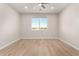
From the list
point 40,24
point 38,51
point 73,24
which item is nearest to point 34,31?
point 40,24

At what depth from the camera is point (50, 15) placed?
7.95 metres

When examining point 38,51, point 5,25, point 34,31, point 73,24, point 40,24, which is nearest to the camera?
point 38,51

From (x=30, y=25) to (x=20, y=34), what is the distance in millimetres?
1134

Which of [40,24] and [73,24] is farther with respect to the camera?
[40,24]

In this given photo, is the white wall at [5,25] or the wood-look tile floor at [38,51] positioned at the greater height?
the white wall at [5,25]

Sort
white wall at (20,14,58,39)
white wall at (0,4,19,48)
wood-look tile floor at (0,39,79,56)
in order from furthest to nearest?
1. white wall at (20,14,58,39)
2. white wall at (0,4,19,48)
3. wood-look tile floor at (0,39,79,56)

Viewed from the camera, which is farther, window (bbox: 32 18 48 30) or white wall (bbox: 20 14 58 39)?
white wall (bbox: 20 14 58 39)

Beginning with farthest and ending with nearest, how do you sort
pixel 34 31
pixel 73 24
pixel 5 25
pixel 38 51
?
pixel 34 31 < pixel 5 25 < pixel 73 24 < pixel 38 51

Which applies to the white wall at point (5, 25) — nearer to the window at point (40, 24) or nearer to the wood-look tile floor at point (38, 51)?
the wood-look tile floor at point (38, 51)

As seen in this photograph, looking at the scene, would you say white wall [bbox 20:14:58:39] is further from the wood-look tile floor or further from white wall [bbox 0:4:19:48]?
the wood-look tile floor

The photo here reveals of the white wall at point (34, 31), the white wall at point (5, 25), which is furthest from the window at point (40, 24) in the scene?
the white wall at point (5, 25)

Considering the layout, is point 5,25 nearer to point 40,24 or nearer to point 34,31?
point 40,24

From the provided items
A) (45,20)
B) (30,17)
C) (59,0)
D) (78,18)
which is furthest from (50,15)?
(59,0)

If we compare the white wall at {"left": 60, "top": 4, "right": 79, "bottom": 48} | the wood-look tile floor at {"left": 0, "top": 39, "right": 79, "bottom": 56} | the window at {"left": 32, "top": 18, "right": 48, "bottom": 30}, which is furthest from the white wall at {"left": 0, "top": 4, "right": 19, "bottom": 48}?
the white wall at {"left": 60, "top": 4, "right": 79, "bottom": 48}
